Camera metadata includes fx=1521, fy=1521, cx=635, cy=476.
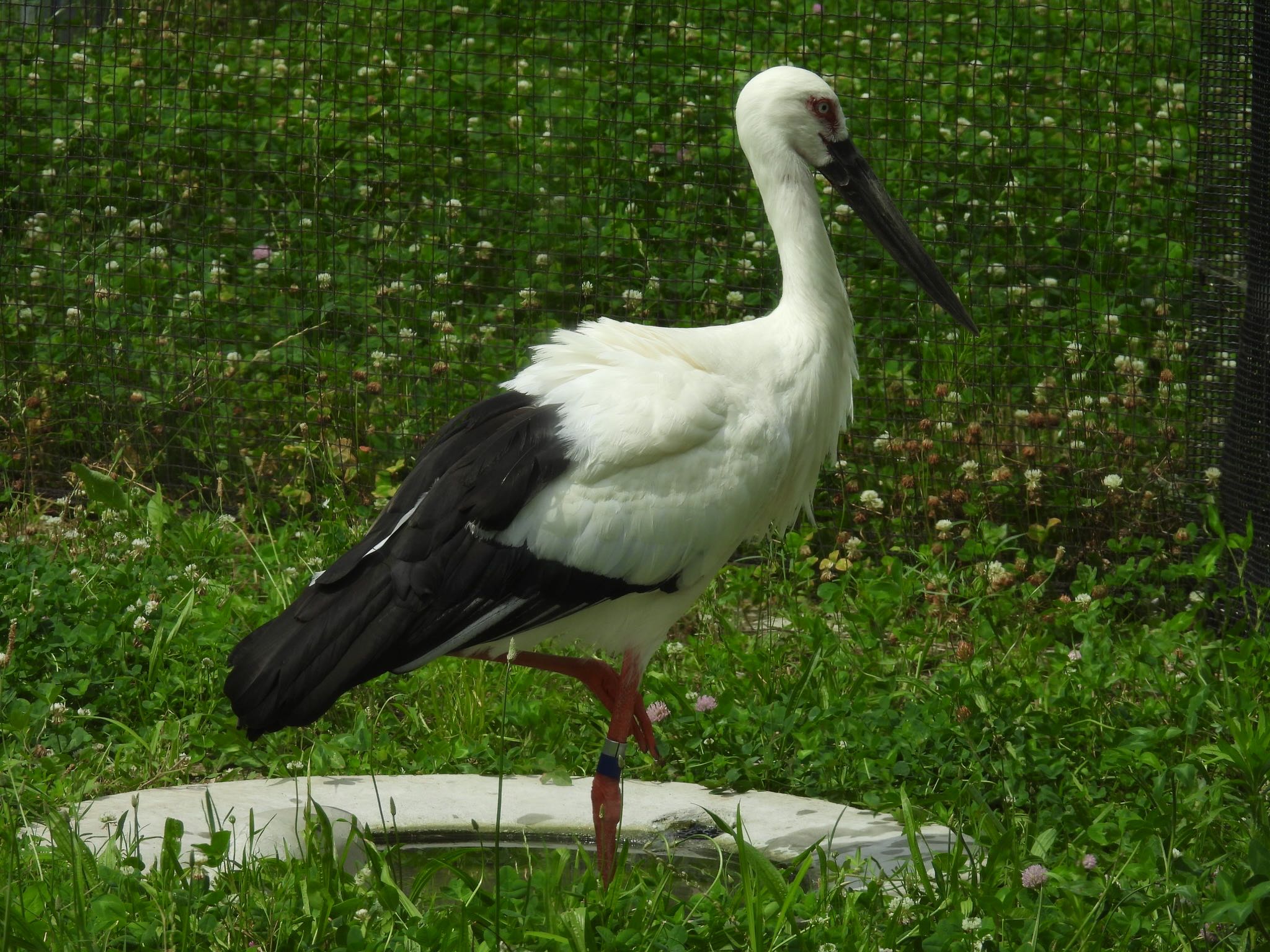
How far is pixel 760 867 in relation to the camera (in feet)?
9.90

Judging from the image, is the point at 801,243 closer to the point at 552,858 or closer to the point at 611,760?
the point at 611,760

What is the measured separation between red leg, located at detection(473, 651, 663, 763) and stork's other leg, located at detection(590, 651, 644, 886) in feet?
0.33

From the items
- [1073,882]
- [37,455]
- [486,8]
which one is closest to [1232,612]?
[1073,882]

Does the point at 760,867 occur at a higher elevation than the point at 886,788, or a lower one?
higher

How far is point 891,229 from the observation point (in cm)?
431

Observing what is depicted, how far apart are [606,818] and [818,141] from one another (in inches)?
73.3

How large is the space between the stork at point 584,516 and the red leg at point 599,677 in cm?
1

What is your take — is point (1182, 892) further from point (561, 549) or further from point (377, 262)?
point (377, 262)

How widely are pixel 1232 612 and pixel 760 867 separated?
247 centimetres

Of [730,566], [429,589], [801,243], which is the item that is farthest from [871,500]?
[429,589]

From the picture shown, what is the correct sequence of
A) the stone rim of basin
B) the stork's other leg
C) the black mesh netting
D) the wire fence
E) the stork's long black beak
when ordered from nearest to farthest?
the stone rim of basin < the stork's other leg < the stork's long black beak < the black mesh netting < the wire fence

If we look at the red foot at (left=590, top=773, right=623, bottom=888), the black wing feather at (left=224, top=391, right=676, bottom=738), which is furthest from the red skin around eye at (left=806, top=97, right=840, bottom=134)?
the red foot at (left=590, top=773, right=623, bottom=888)

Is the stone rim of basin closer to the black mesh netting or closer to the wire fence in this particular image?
the wire fence

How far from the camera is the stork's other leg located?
3.41 m
